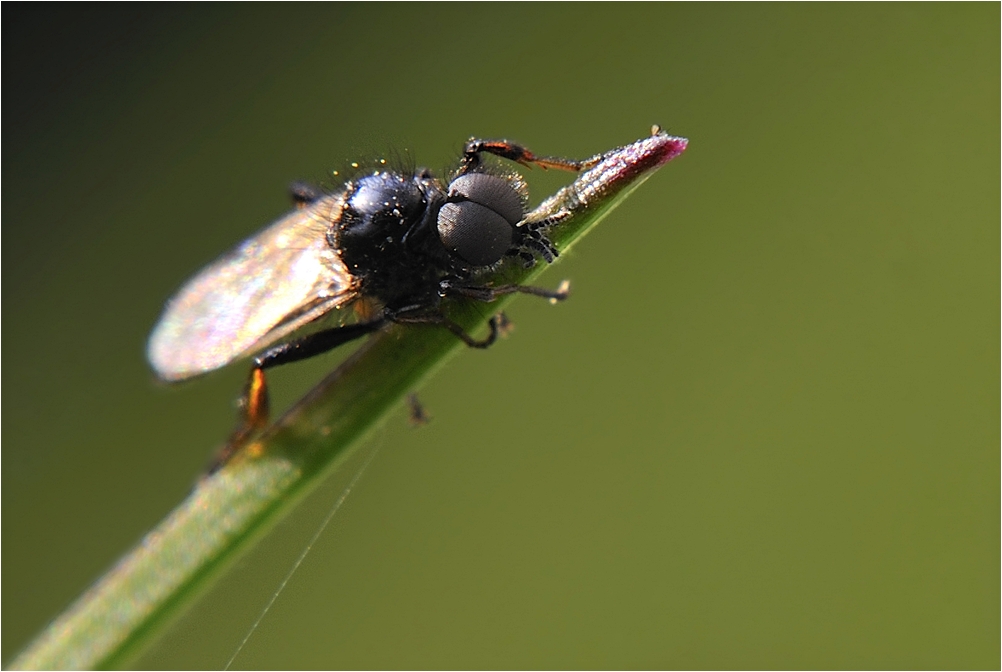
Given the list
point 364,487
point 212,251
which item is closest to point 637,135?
point 364,487

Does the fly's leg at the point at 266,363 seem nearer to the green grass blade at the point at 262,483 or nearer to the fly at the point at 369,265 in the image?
the fly at the point at 369,265

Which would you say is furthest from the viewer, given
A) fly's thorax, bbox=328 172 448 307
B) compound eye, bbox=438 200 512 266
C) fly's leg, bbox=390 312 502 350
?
fly's thorax, bbox=328 172 448 307

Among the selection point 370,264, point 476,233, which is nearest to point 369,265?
point 370,264

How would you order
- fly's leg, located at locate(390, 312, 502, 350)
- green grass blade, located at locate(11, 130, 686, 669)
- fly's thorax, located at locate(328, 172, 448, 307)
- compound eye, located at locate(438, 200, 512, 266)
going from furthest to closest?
fly's thorax, located at locate(328, 172, 448, 307), compound eye, located at locate(438, 200, 512, 266), fly's leg, located at locate(390, 312, 502, 350), green grass blade, located at locate(11, 130, 686, 669)

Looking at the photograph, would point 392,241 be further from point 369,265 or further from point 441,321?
point 441,321

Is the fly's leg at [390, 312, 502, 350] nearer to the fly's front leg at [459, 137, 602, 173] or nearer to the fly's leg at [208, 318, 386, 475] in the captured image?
the fly's leg at [208, 318, 386, 475]

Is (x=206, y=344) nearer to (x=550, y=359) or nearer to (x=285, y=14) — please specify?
(x=550, y=359)

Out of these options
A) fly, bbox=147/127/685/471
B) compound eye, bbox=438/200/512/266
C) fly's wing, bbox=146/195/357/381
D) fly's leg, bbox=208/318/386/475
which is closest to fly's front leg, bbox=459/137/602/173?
fly, bbox=147/127/685/471
